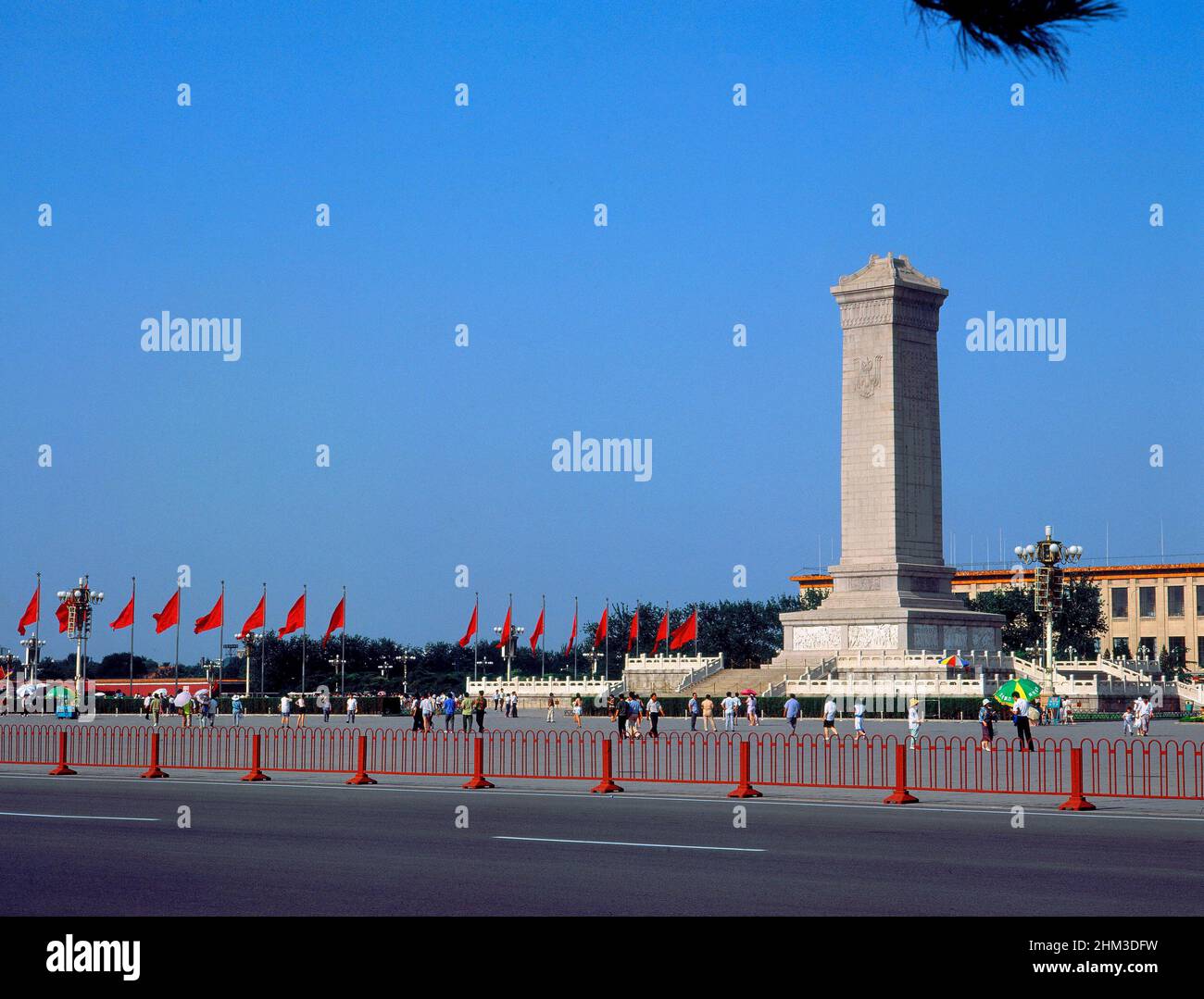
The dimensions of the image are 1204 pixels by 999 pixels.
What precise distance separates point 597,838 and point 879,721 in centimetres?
4906

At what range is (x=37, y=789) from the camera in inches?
1085

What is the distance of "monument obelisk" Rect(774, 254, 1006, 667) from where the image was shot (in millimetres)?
84938

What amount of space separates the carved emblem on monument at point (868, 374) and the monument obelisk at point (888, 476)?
0.16 feet

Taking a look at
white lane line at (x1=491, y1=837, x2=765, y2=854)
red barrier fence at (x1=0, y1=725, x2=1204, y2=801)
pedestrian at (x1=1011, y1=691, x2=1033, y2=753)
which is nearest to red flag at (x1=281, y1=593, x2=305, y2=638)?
red barrier fence at (x1=0, y1=725, x2=1204, y2=801)

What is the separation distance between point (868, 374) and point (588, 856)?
7121 centimetres

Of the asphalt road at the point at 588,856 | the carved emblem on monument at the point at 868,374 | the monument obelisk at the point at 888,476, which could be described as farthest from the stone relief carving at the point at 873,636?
the asphalt road at the point at 588,856

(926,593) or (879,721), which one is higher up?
(926,593)

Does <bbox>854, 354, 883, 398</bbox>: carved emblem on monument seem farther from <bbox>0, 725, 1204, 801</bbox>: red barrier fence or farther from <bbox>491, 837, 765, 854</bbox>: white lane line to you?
<bbox>491, 837, 765, 854</bbox>: white lane line

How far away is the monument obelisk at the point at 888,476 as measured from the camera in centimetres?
8494

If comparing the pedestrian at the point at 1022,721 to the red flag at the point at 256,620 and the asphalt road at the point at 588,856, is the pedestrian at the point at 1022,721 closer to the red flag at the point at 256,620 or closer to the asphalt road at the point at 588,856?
the asphalt road at the point at 588,856

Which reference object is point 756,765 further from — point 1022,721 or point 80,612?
point 80,612
